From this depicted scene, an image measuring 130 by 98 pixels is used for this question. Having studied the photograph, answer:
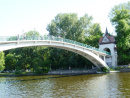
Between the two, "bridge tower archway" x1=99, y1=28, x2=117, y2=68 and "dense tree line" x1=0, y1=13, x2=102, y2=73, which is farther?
"dense tree line" x1=0, y1=13, x2=102, y2=73

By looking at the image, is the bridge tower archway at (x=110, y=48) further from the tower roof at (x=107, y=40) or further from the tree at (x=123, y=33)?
the tree at (x=123, y=33)

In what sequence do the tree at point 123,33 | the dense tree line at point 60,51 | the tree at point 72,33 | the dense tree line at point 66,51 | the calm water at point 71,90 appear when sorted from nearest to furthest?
the calm water at point 71,90 < the tree at point 123,33 < the dense tree line at point 66,51 < the dense tree line at point 60,51 < the tree at point 72,33

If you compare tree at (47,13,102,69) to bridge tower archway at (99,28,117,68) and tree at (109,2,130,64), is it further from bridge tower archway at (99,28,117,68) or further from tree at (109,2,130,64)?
tree at (109,2,130,64)

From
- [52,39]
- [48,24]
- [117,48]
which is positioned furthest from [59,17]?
[52,39]

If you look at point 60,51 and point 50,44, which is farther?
point 60,51

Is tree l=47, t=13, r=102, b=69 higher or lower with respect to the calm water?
higher

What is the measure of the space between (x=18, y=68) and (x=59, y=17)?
22970 mm

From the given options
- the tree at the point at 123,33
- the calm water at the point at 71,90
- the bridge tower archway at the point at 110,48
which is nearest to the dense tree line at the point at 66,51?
the tree at the point at 123,33

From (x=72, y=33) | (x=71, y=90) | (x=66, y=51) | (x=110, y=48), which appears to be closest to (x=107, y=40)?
(x=110, y=48)

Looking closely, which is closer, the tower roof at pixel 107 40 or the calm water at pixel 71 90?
the calm water at pixel 71 90

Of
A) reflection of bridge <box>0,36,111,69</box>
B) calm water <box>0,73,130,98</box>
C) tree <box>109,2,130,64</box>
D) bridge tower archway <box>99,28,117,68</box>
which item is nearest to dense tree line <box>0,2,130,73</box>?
tree <box>109,2,130,64</box>

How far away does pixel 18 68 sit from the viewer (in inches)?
2002

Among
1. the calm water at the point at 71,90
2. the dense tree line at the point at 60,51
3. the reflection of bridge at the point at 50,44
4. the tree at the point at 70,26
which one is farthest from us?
the tree at the point at 70,26

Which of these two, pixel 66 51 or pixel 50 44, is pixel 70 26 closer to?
pixel 66 51
